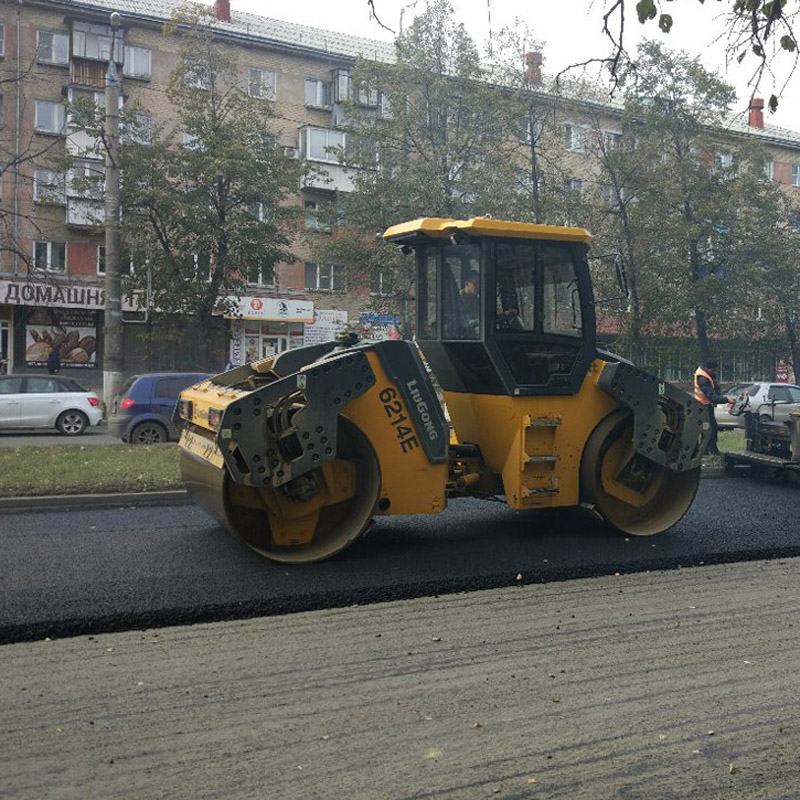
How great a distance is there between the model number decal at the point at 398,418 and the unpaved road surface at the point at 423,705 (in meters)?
1.36

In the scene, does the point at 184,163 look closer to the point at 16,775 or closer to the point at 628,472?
the point at 628,472

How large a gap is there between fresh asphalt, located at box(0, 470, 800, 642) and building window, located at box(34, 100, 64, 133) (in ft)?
92.2

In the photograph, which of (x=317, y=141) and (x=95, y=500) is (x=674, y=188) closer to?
(x=317, y=141)

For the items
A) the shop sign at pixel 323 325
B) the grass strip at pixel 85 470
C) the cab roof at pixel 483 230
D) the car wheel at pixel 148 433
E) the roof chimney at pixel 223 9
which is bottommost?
the grass strip at pixel 85 470

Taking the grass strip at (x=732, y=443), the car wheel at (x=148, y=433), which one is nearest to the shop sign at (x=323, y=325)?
the car wheel at (x=148, y=433)

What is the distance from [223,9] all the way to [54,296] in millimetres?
14865

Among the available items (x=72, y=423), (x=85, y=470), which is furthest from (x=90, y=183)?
(x=85, y=470)

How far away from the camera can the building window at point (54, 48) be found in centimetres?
3400

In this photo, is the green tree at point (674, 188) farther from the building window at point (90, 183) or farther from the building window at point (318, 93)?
the building window at point (318, 93)

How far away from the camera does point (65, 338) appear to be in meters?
34.1

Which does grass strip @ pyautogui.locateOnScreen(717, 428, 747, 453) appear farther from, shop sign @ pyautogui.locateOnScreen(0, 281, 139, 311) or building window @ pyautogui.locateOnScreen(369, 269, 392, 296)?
shop sign @ pyautogui.locateOnScreen(0, 281, 139, 311)

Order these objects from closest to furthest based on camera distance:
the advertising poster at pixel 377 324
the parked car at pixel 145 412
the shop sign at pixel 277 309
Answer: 1. the parked car at pixel 145 412
2. the advertising poster at pixel 377 324
3. the shop sign at pixel 277 309

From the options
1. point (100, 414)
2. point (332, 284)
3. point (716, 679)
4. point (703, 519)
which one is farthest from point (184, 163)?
point (716, 679)

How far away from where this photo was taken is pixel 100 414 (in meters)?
20.4
